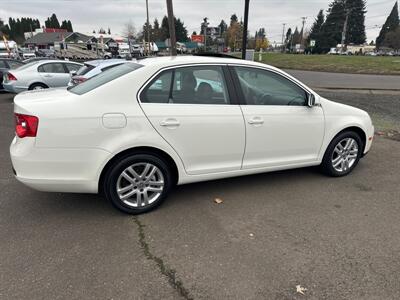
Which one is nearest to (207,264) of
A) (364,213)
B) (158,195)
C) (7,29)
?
(158,195)

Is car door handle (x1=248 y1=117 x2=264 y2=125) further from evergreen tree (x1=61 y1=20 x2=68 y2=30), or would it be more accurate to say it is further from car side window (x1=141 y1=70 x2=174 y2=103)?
evergreen tree (x1=61 y1=20 x2=68 y2=30)

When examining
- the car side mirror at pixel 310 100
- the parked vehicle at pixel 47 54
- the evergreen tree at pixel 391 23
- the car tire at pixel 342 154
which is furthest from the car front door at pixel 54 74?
the evergreen tree at pixel 391 23

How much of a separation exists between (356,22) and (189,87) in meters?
97.2

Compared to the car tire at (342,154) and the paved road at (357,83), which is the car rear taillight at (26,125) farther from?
the paved road at (357,83)

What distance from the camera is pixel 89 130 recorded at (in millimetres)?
3068

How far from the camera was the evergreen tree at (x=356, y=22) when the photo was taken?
81.9 m

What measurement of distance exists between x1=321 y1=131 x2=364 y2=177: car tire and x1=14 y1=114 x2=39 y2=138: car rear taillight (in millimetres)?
3560

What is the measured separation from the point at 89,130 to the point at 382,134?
6383 millimetres

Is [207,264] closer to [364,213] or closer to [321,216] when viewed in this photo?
[321,216]

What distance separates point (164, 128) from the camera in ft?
10.9

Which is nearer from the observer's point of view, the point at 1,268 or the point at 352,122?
the point at 1,268

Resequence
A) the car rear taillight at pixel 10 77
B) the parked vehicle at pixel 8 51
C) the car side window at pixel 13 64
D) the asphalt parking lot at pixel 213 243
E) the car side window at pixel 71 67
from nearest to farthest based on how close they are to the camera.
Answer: the asphalt parking lot at pixel 213 243
the car rear taillight at pixel 10 77
the car side window at pixel 71 67
the car side window at pixel 13 64
the parked vehicle at pixel 8 51

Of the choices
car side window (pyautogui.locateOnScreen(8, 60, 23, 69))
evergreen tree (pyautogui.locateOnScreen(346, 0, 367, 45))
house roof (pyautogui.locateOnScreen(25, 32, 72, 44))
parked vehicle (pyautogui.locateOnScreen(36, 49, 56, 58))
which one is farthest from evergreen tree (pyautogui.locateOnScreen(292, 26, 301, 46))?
car side window (pyautogui.locateOnScreen(8, 60, 23, 69))

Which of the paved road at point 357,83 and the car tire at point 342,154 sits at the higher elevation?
the car tire at point 342,154
